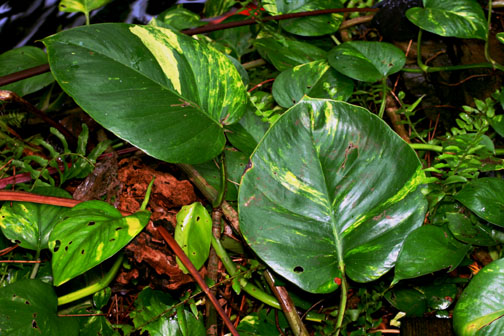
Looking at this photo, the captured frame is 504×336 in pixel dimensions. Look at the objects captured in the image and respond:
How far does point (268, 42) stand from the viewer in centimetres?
129

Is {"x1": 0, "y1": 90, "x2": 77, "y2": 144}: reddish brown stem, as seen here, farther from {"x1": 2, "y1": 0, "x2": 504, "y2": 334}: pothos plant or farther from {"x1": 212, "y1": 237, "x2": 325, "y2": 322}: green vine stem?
{"x1": 212, "y1": 237, "x2": 325, "y2": 322}: green vine stem

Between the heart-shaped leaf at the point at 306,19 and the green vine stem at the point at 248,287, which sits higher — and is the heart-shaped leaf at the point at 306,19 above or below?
above

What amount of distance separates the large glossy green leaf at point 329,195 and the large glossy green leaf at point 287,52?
0.49 meters

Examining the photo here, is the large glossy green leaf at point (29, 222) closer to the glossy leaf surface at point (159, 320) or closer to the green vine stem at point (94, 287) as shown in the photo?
the green vine stem at point (94, 287)

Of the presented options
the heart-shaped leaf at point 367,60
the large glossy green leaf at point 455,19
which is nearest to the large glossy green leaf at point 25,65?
the heart-shaped leaf at point 367,60

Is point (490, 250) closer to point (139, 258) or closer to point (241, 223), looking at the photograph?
point (241, 223)

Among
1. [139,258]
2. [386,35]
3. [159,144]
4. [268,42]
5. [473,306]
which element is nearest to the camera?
[473,306]

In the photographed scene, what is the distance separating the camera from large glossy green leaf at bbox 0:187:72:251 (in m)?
0.95

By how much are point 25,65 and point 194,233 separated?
35.2 inches

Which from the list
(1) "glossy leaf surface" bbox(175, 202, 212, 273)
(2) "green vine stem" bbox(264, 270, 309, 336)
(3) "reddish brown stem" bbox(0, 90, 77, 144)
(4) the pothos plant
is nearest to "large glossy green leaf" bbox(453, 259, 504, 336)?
(4) the pothos plant

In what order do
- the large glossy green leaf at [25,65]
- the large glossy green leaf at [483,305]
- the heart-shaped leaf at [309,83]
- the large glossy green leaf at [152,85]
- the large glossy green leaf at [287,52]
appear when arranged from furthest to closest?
the large glossy green leaf at [25,65]
the large glossy green leaf at [287,52]
the heart-shaped leaf at [309,83]
the large glossy green leaf at [152,85]
the large glossy green leaf at [483,305]

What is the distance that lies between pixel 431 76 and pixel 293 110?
2.53 ft

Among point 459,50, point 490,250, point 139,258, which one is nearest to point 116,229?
point 139,258

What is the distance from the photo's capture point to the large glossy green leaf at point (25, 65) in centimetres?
135
